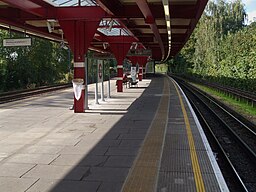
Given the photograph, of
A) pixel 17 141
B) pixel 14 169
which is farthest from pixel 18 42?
pixel 14 169

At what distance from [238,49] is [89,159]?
87.6 feet

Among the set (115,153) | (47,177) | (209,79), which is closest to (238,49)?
(209,79)

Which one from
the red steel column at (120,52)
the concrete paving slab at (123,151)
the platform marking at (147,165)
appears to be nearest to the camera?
the platform marking at (147,165)

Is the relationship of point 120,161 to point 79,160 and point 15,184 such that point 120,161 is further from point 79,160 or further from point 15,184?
point 15,184

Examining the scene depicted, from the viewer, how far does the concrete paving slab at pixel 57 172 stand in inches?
231

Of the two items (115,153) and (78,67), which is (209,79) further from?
(115,153)

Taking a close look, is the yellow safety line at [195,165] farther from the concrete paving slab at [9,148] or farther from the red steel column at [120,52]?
the red steel column at [120,52]

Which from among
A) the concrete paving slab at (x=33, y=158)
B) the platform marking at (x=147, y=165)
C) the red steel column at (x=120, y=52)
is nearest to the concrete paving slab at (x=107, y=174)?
the platform marking at (x=147, y=165)

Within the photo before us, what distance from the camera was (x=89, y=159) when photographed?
6.98 meters

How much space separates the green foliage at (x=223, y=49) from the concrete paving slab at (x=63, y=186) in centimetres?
2059

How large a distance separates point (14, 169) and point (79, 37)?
8108mm

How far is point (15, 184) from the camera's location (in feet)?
18.0

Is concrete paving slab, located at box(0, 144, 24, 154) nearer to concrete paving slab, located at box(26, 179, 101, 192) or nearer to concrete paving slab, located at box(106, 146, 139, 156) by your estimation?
concrete paving slab, located at box(106, 146, 139, 156)

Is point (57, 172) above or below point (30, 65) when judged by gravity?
below
